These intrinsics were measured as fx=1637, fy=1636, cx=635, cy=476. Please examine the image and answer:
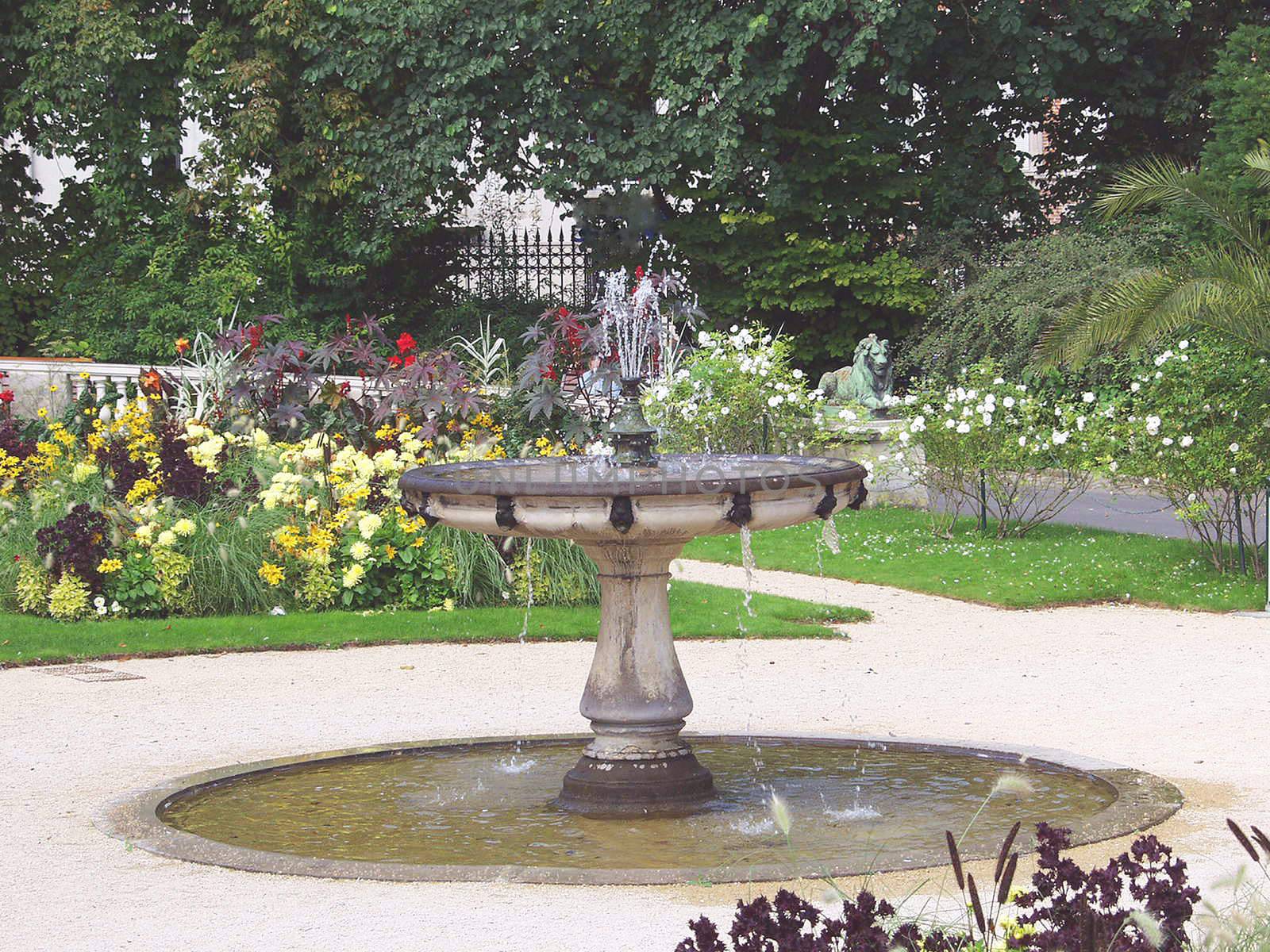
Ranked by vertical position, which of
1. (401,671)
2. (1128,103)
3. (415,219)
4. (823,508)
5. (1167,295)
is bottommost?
(401,671)

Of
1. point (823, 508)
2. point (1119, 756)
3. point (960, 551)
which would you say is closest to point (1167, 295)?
point (960, 551)

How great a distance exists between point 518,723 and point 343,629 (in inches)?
99.6

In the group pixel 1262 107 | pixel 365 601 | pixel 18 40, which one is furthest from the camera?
pixel 18 40

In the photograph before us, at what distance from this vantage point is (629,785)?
6008 millimetres

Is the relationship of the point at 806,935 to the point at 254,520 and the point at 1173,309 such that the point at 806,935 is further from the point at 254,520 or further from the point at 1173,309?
the point at 1173,309

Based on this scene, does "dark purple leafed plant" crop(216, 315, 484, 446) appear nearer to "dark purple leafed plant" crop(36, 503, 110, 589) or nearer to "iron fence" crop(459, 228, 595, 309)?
"dark purple leafed plant" crop(36, 503, 110, 589)

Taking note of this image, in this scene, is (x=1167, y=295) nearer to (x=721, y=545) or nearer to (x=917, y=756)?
(x=721, y=545)

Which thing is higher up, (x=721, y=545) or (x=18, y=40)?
(x=18, y=40)

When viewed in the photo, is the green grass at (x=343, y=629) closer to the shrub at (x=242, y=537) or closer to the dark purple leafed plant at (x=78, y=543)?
the shrub at (x=242, y=537)

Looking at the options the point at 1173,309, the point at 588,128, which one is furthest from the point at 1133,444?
the point at 588,128

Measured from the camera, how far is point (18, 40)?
20.8m

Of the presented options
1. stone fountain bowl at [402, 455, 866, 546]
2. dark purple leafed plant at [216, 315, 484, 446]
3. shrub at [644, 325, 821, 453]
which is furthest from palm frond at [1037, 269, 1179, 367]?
stone fountain bowl at [402, 455, 866, 546]

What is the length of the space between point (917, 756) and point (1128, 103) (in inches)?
651

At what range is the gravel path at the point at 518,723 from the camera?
4.46 metres
